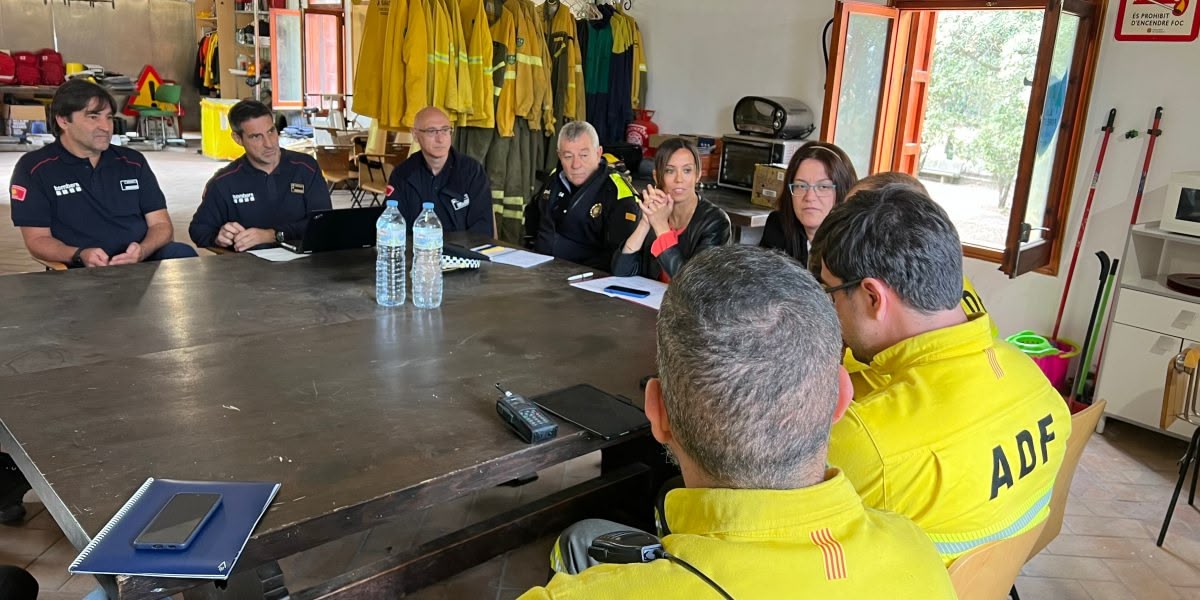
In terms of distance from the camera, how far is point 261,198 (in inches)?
162

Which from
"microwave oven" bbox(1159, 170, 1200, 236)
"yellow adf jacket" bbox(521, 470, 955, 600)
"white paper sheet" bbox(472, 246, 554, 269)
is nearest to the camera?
"yellow adf jacket" bbox(521, 470, 955, 600)

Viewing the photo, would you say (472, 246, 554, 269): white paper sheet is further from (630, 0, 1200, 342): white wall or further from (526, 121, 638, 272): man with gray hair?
(630, 0, 1200, 342): white wall

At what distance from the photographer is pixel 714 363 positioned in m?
0.96

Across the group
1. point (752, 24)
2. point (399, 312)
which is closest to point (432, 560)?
point (399, 312)

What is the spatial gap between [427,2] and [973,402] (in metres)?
4.90

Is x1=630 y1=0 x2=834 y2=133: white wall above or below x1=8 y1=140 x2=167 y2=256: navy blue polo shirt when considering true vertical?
above

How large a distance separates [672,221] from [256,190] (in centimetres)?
208

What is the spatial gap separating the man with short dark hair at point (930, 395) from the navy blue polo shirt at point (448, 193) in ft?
9.45

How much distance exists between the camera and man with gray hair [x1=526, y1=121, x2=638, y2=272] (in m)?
3.93

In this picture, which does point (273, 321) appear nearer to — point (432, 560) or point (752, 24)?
point (432, 560)

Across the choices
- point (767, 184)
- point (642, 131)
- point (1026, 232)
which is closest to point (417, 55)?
point (642, 131)

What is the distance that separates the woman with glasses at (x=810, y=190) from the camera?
3113 mm

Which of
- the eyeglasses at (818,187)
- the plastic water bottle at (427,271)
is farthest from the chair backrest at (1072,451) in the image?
the plastic water bottle at (427,271)

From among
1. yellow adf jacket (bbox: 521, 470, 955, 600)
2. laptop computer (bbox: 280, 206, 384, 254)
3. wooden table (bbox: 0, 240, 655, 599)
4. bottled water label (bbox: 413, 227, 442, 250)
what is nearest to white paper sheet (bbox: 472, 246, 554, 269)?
wooden table (bbox: 0, 240, 655, 599)
